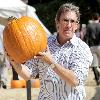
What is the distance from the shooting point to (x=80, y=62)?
11.9 feet

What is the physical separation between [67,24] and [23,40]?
1.31ft

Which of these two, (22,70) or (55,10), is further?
(55,10)

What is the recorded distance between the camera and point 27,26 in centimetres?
382

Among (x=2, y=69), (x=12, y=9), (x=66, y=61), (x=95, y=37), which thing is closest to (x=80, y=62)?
(x=66, y=61)

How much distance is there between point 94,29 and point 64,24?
25.5 ft

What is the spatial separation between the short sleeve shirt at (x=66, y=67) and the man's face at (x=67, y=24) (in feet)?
0.30

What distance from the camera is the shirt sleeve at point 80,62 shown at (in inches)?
142

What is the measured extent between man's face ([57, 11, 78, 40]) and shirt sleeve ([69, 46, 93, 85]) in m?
0.15

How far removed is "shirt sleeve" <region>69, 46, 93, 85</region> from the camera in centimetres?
360

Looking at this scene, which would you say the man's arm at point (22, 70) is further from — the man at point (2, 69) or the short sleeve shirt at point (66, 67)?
the man at point (2, 69)

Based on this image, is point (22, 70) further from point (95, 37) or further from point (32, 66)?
point (95, 37)

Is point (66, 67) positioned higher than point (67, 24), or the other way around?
point (67, 24)

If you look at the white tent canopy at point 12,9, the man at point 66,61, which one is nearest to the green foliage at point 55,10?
the white tent canopy at point 12,9

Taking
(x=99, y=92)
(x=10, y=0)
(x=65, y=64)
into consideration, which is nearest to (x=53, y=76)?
(x=65, y=64)
